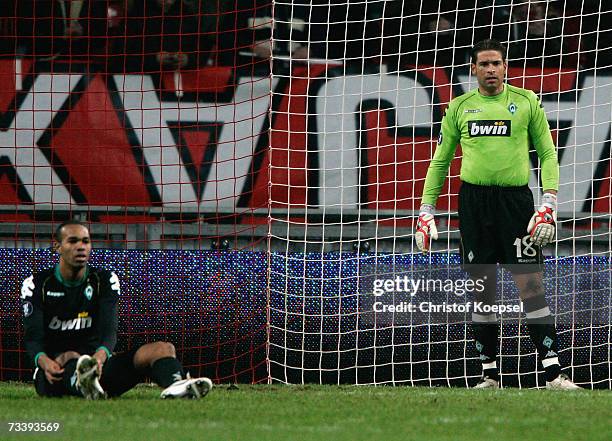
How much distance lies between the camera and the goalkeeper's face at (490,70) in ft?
27.2

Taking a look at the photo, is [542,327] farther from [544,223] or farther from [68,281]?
[68,281]

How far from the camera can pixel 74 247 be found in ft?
24.6

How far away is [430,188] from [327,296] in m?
1.77

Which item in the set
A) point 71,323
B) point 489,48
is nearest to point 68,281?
point 71,323

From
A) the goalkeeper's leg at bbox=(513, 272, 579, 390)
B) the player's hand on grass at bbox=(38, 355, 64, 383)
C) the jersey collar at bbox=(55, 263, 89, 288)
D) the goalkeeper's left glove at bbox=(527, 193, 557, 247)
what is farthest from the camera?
the goalkeeper's leg at bbox=(513, 272, 579, 390)

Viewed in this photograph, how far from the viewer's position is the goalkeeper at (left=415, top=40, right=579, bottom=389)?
832 cm

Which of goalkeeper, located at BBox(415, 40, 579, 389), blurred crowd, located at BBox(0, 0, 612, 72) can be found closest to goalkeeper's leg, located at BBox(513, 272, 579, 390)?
goalkeeper, located at BBox(415, 40, 579, 389)

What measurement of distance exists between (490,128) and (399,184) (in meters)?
3.09

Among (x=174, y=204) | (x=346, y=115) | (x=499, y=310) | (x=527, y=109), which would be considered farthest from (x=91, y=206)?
(x=527, y=109)

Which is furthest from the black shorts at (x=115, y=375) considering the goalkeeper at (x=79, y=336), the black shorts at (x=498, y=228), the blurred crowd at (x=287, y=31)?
the blurred crowd at (x=287, y=31)

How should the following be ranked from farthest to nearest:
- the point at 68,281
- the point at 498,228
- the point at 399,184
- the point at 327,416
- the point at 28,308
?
1. the point at 399,184
2. the point at 498,228
3. the point at 68,281
4. the point at 28,308
5. the point at 327,416

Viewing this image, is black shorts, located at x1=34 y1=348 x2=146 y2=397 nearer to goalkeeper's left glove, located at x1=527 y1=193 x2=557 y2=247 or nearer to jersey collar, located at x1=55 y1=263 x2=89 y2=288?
jersey collar, located at x1=55 y1=263 x2=89 y2=288

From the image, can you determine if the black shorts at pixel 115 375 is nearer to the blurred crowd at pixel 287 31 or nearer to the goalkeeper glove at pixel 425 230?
the goalkeeper glove at pixel 425 230

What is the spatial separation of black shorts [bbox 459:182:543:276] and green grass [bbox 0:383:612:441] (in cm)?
87
